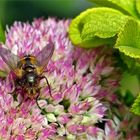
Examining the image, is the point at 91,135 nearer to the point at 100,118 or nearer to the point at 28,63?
the point at 100,118

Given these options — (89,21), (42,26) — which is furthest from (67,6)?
(89,21)

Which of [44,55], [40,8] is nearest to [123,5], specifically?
[44,55]

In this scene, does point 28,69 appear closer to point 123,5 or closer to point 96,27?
point 96,27

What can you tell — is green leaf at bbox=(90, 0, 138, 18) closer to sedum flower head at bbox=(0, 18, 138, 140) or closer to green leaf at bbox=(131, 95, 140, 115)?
sedum flower head at bbox=(0, 18, 138, 140)

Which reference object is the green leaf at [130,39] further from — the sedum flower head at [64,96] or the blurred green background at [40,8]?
the blurred green background at [40,8]

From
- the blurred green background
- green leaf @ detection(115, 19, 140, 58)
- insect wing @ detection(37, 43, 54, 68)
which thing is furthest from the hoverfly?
the blurred green background
